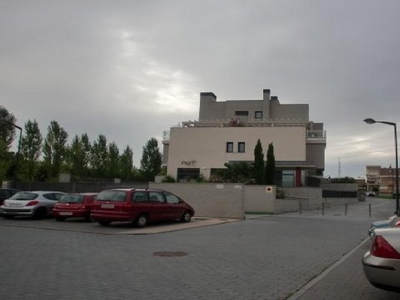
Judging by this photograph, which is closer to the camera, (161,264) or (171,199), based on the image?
(161,264)

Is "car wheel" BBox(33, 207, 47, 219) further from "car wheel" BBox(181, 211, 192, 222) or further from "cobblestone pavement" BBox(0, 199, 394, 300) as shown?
"car wheel" BBox(181, 211, 192, 222)

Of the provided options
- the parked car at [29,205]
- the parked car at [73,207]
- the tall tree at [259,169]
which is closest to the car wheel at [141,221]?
the parked car at [73,207]

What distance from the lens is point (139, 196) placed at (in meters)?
18.5

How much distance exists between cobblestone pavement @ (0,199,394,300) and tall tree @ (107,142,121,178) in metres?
53.0

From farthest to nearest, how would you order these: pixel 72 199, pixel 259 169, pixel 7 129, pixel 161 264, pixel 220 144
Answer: pixel 7 129, pixel 220 144, pixel 259 169, pixel 72 199, pixel 161 264

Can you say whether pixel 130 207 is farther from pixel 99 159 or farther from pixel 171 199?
pixel 99 159

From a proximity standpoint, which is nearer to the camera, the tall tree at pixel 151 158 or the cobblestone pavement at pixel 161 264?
the cobblestone pavement at pixel 161 264

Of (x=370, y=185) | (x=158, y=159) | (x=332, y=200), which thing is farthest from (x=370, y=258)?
(x=370, y=185)

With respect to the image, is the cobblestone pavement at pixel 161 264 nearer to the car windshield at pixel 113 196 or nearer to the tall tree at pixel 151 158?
the car windshield at pixel 113 196

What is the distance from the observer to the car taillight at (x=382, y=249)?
6.00m

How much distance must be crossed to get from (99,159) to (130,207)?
169 feet

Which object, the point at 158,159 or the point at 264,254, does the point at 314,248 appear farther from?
the point at 158,159

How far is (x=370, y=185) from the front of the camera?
15262 centimetres

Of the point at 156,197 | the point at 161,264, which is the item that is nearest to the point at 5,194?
the point at 156,197
